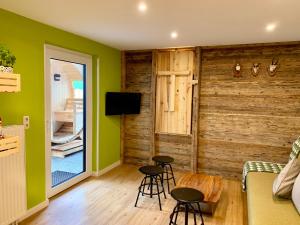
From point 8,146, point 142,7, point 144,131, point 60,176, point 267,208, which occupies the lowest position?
point 60,176

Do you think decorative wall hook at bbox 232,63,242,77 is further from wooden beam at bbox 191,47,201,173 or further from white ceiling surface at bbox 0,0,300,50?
wooden beam at bbox 191,47,201,173

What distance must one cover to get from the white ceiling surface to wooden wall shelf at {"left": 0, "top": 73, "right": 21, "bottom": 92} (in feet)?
2.37

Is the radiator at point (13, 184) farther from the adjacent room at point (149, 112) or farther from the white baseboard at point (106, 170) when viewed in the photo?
the white baseboard at point (106, 170)

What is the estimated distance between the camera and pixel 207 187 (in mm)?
3174

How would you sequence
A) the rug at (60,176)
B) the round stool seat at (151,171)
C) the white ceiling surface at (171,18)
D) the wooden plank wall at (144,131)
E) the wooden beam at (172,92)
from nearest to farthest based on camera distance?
the white ceiling surface at (171,18)
the round stool seat at (151,171)
the rug at (60,176)
the wooden beam at (172,92)
the wooden plank wall at (144,131)

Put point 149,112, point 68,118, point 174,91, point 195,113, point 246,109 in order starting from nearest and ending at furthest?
point 246,109 → point 68,118 → point 195,113 → point 174,91 → point 149,112

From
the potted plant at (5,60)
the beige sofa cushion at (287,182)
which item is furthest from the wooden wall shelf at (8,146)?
the beige sofa cushion at (287,182)

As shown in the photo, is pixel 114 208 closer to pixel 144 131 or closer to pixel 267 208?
pixel 267 208

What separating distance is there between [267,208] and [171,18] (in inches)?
82.6

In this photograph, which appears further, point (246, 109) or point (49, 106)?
point (246, 109)

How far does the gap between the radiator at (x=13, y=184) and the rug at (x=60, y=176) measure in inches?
37.1

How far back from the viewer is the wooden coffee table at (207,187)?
114 inches

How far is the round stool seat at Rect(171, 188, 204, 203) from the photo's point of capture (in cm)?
229

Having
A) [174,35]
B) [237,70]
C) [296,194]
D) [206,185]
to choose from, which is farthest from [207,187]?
[174,35]
